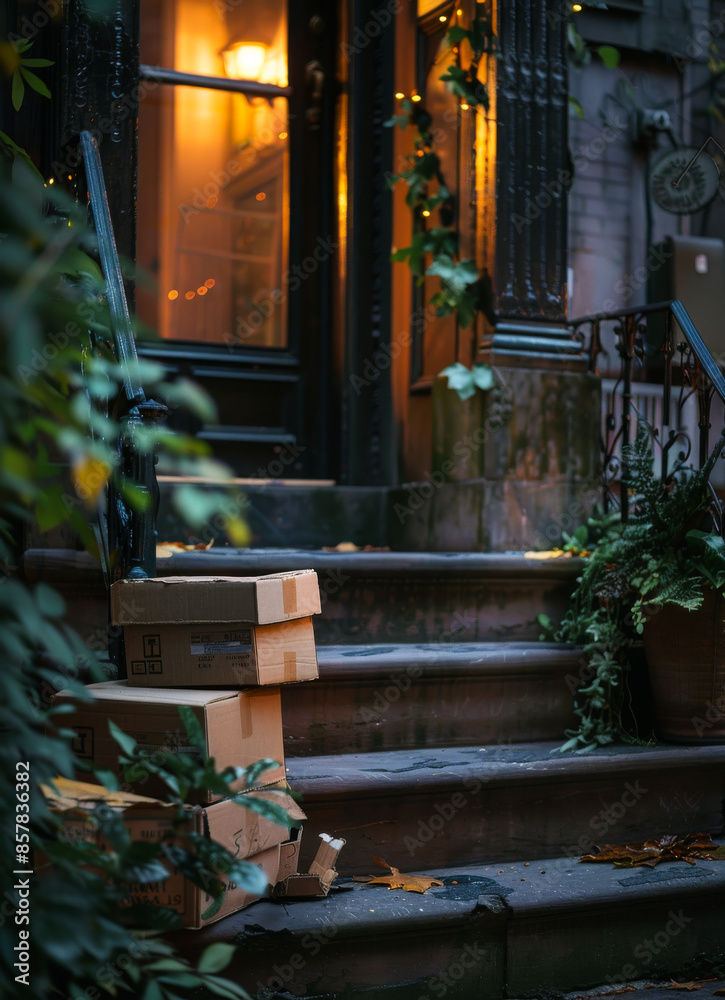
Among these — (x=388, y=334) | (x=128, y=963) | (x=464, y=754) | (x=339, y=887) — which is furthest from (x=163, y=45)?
(x=128, y=963)

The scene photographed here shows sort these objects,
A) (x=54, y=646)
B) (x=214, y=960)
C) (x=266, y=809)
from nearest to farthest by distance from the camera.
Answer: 1. (x=54, y=646)
2. (x=214, y=960)
3. (x=266, y=809)

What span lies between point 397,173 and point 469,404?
1305mm

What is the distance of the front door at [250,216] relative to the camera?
4488mm

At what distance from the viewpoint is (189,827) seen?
6.11 ft

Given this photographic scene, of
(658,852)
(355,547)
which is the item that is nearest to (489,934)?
(658,852)

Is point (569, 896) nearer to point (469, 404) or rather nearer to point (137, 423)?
point (137, 423)

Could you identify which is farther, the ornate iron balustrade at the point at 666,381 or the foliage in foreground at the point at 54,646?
the ornate iron balustrade at the point at 666,381

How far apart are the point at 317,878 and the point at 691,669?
138cm

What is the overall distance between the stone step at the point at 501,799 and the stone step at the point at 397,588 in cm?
48

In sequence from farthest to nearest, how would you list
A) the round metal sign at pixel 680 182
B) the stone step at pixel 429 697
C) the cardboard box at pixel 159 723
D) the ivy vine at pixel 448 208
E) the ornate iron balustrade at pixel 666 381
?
the round metal sign at pixel 680 182, the ivy vine at pixel 448 208, the ornate iron balustrade at pixel 666 381, the stone step at pixel 429 697, the cardboard box at pixel 159 723

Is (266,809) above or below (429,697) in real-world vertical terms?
above

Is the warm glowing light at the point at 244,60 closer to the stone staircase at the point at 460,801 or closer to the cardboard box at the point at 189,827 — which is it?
the stone staircase at the point at 460,801

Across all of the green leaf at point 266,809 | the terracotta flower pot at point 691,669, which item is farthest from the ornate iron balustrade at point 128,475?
the terracotta flower pot at point 691,669
